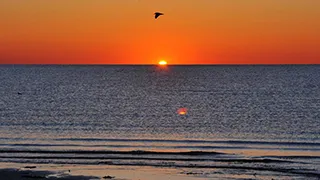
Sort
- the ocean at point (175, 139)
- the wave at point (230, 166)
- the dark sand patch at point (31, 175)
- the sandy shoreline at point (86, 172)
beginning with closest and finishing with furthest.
A: 1. the dark sand patch at point (31, 175)
2. the sandy shoreline at point (86, 172)
3. the wave at point (230, 166)
4. the ocean at point (175, 139)

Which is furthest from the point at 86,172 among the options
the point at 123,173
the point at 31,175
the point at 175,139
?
the point at 175,139

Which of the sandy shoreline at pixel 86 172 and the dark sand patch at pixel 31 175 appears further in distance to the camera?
the sandy shoreline at pixel 86 172

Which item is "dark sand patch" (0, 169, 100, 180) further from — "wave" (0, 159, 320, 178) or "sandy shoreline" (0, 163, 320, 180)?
"wave" (0, 159, 320, 178)

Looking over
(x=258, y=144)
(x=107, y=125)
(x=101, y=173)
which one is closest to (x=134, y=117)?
(x=107, y=125)

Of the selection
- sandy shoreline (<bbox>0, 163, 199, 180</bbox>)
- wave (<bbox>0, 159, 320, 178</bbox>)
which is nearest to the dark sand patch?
sandy shoreline (<bbox>0, 163, 199, 180</bbox>)

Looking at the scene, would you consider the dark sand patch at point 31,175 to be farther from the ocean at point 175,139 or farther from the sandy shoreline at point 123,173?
the ocean at point 175,139

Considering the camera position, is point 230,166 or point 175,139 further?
point 175,139

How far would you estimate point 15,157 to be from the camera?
4031 centimetres

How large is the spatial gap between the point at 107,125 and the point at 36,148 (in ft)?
63.8

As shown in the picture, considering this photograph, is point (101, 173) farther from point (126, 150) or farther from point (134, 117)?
point (134, 117)

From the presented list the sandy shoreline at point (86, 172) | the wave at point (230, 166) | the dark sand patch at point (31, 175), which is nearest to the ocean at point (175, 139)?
the wave at point (230, 166)

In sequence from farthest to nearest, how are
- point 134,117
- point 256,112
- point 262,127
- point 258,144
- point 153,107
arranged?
point 153,107, point 256,112, point 134,117, point 262,127, point 258,144

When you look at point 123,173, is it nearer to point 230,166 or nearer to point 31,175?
point 31,175

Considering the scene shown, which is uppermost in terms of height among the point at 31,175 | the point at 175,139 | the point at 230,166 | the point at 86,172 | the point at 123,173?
the point at 175,139
